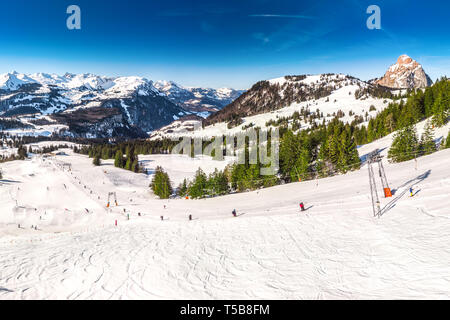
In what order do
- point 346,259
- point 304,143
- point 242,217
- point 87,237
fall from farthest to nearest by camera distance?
point 304,143, point 242,217, point 87,237, point 346,259

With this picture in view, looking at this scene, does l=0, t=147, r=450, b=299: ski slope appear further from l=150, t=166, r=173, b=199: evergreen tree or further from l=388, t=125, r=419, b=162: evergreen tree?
l=150, t=166, r=173, b=199: evergreen tree

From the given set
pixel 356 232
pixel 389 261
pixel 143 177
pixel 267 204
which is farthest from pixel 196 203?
pixel 143 177

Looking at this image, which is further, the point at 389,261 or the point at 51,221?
the point at 51,221

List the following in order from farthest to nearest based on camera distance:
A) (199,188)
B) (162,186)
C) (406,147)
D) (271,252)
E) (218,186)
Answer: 1. (162,186)
2. (199,188)
3. (218,186)
4. (406,147)
5. (271,252)

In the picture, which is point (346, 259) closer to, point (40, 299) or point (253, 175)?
point (40, 299)

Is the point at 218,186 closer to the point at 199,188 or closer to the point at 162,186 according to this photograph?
the point at 199,188

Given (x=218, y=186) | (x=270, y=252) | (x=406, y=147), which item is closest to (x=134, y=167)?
(x=218, y=186)

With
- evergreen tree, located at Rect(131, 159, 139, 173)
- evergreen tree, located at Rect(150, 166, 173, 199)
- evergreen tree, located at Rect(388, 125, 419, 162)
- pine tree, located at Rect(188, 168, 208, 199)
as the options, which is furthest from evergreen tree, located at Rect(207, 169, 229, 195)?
evergreen tree, located at Rect(131, 159, 139, 173)
